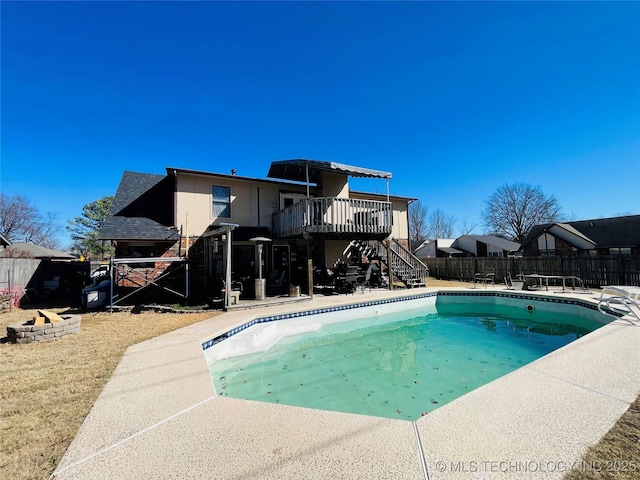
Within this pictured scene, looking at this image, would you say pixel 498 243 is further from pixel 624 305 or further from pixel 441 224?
pixel 624 305

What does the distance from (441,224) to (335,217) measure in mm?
49947

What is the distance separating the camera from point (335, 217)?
37.4ft

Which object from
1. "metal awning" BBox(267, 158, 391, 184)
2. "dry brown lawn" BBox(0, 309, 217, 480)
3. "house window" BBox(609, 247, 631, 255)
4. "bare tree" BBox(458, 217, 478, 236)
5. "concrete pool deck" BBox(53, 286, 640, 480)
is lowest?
"dry brown lawn" BBox(0, 309, 217, 480)

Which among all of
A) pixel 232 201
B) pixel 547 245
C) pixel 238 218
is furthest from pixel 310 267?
pixel 547 245

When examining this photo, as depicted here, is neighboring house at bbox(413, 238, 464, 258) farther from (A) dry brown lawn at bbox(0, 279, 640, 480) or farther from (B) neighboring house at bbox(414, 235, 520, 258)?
(A) dry brown lawn at bbox(0, 279, 640, 480)

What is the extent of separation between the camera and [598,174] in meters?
23.3

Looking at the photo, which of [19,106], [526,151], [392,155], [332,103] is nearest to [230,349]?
[332,103]

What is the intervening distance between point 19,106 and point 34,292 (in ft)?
29.0

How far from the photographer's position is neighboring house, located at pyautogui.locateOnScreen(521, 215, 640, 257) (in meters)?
22.1

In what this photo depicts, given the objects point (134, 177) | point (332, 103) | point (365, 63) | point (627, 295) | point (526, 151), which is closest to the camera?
point (627, 295)

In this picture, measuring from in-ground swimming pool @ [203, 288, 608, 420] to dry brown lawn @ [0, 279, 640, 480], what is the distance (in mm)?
1920

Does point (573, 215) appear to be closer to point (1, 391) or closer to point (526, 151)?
point (526, 151)

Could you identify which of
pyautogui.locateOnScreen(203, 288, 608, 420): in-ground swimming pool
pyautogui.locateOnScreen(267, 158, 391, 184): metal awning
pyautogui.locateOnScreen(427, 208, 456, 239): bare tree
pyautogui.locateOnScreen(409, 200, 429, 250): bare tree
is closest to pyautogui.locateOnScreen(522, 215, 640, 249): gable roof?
pyautogui.locateOnScreen(203, 288, 608, 420): in-ground swimming pool

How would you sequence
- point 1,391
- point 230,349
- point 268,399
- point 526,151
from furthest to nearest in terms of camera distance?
point 526,151, point 230,349, point 268,399, point 1,391
